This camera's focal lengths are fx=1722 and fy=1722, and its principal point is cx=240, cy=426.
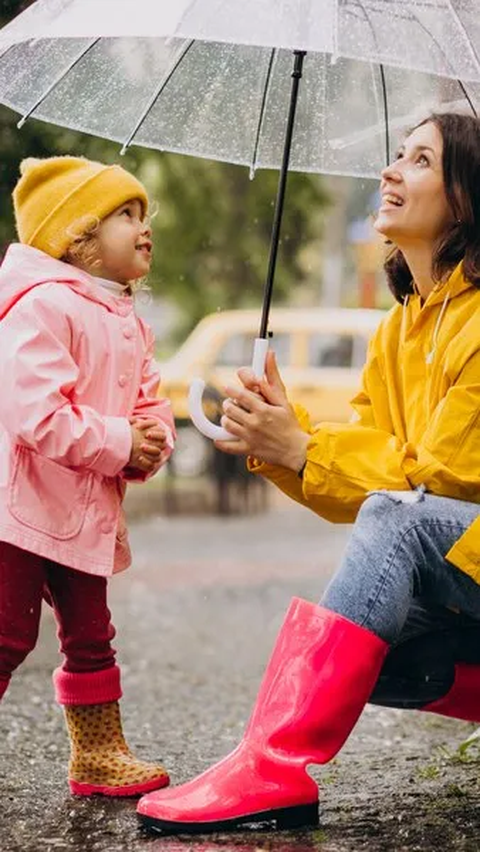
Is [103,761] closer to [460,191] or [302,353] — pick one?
[460,191]

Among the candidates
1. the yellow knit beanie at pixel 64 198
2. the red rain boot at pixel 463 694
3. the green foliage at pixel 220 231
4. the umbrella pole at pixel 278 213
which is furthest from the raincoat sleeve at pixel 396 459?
the green foliage at pixel 220 231

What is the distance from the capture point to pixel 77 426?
3863mm

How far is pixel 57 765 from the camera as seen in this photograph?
15.3 ft

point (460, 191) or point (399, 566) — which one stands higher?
point (460, 191)

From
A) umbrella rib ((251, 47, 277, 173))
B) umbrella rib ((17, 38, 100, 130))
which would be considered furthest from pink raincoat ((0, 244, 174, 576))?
umbrella rib ((251, 47, 277, 173))

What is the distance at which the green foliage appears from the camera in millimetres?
16750

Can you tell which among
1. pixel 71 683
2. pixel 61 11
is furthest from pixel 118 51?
pixel 71 683

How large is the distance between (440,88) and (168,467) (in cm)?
1608

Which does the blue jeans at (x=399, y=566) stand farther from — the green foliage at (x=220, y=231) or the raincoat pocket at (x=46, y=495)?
the green foliage at (x=220, y=231)

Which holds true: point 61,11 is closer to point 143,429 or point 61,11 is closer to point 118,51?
point 118,51

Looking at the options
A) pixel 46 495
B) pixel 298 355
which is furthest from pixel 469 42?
pixel 298 355

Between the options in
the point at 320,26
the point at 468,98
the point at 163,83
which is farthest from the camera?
the point at 163,83

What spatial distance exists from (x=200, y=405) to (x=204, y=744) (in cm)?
167

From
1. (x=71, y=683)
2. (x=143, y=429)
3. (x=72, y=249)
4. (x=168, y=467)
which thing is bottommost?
(x=168, y=467)
